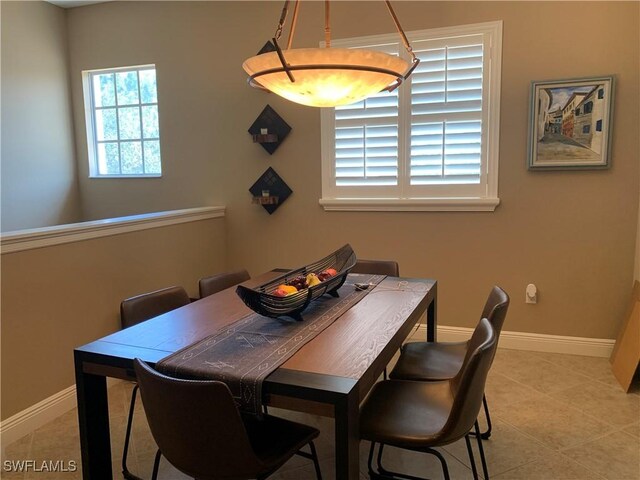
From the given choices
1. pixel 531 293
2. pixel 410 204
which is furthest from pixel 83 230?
pixel 531 293

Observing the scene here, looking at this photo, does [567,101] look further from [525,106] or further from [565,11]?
[565,11]

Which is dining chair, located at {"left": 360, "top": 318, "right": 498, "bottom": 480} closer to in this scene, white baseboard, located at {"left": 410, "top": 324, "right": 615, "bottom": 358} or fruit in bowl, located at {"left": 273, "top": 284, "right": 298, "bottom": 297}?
fruit in bowl, located at {"left": 273, "top": 284, "right": 298, "bottom": 297}

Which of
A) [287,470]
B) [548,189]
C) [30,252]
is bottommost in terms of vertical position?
[287,470]

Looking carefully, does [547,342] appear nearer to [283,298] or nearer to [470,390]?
[470,390]

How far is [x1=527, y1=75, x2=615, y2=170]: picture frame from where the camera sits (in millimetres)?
3227

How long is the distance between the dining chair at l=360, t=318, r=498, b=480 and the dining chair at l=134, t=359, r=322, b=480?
396 millimetres

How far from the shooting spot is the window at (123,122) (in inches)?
179

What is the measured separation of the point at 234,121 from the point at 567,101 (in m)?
2.57

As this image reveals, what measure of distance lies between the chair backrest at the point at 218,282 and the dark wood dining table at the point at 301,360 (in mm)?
263

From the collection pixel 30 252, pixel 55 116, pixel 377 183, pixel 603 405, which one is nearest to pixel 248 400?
pixel 30 252

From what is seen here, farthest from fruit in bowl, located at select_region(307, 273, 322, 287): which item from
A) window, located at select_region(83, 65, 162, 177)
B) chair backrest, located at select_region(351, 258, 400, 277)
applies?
window, located at select_region(83, 65, 162, 177)

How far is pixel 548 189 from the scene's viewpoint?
345 centimetres

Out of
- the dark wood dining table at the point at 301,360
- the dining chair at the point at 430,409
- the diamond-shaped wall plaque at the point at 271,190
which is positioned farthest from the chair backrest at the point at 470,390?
the diamond-shaped wall plaque at the point at 271,190

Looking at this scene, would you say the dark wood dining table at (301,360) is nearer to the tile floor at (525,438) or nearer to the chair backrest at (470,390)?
the chair backrest at (470,390)
